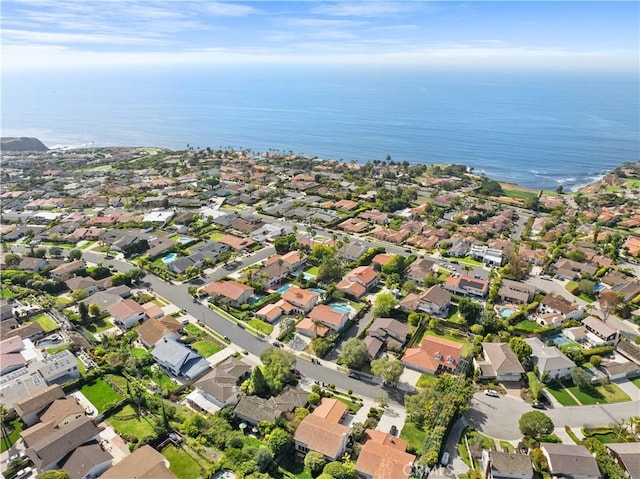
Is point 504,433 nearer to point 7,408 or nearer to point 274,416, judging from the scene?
point 274,416

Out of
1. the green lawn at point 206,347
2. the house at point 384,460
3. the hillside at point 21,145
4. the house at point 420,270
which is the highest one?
the hillside at point 21,145

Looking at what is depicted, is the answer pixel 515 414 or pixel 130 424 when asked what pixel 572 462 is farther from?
pixel 130 424

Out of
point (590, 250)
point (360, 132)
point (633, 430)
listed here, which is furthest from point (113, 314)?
point (360, 132)

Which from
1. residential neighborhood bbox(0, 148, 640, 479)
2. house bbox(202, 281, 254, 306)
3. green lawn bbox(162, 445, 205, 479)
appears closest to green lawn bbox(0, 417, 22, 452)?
residential neighborhood bbox(0, 148, 640, 479)

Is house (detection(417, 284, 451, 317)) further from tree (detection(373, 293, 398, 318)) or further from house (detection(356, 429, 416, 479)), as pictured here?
house (detection(356, 429, 416, 479))

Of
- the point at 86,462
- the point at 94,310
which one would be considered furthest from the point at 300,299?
the point at 86,462

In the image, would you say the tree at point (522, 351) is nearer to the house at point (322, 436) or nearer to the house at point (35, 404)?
the house at point (322, 436)

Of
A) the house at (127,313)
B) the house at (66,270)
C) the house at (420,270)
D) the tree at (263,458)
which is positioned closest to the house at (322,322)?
the house at (420,270)
